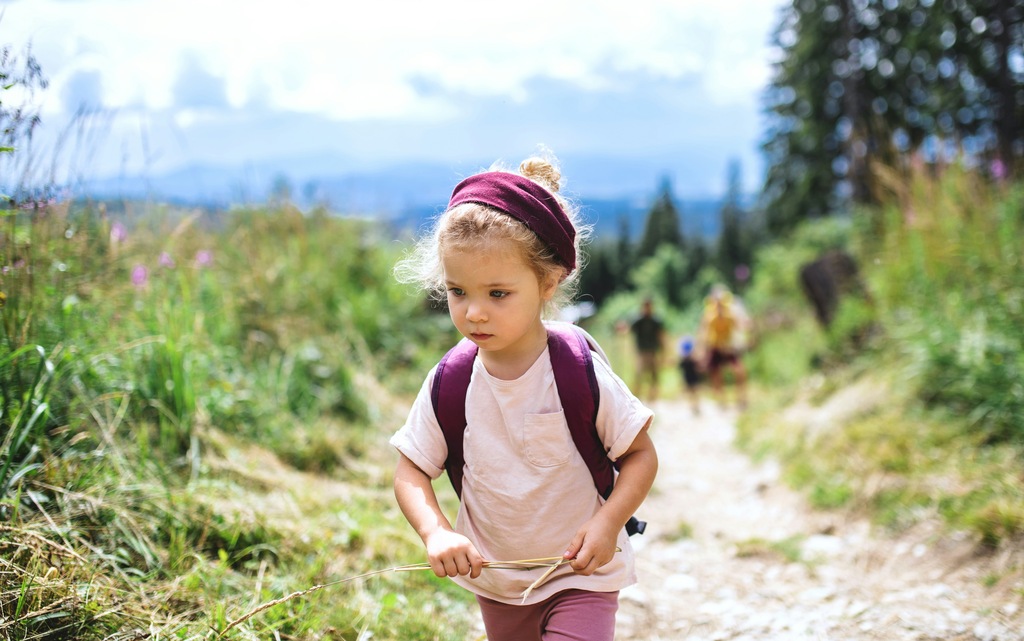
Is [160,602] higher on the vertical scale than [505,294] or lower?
lower

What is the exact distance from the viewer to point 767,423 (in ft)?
25.2

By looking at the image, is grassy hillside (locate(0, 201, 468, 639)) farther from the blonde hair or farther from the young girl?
the blonde hair

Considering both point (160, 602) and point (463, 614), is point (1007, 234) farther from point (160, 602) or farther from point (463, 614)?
point (160, 602)

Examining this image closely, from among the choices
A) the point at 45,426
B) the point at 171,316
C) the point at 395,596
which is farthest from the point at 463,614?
the point at 171,316

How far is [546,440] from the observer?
6.65 feet

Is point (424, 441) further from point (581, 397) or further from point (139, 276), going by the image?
point (139, 276)

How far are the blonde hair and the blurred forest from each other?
1.19 m

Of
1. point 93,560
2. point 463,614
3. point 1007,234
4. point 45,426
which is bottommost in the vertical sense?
point 463,614

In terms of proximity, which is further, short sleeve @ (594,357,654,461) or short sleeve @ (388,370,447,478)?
short sleeve @ (388,370,447,478)

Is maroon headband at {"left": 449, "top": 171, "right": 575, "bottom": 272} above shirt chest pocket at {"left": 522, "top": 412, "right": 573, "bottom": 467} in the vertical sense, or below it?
above

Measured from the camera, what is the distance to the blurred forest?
2.55 metres

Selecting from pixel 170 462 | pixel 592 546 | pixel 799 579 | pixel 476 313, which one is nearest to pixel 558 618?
pixel 592 546

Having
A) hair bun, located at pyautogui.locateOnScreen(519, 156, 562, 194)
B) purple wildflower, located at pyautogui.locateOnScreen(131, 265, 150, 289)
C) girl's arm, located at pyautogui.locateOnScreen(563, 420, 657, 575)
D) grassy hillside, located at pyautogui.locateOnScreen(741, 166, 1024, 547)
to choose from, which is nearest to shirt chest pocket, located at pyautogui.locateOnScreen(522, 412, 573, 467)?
girl's arm, located at pyautogui.locateOnScreen(563, 420, 657, 575)

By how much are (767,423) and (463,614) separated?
5.31 meters
